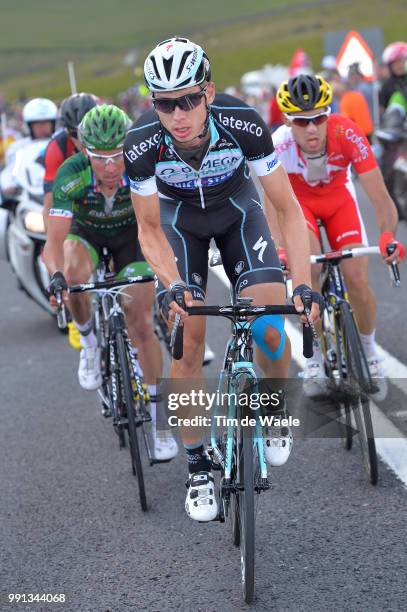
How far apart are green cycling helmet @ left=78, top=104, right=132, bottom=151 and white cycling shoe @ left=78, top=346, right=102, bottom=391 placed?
142cm

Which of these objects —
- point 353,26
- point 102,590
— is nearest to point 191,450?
point 102,590

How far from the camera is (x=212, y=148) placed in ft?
15.4

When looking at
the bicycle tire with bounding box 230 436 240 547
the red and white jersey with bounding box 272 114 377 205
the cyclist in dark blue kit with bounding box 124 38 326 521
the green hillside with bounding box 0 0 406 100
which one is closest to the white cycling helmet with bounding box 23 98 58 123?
the red and white jersey with bounding box 272 114 377 205

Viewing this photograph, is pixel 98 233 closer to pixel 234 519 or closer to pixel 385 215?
pixel 385 215

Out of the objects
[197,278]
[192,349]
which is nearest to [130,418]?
[192,349]

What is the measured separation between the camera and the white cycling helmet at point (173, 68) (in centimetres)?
436

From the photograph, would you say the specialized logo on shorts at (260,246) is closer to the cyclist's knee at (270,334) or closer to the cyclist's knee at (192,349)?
the cyclist's knee at (270,334)

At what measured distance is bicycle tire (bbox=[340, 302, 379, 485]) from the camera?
17.0 feet

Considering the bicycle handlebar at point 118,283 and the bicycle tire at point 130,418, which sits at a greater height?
the bicycle handlebar at point 118,283

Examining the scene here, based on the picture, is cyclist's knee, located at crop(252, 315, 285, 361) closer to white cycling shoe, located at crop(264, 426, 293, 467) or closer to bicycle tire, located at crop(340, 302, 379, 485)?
white cycling shoe, located at crop(264, 426, 293, 467)

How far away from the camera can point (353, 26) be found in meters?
143

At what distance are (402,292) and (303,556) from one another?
581 cm

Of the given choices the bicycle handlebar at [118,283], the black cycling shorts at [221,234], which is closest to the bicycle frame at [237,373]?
the black cycling shorts at [221,234]

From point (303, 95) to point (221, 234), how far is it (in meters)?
1.50
